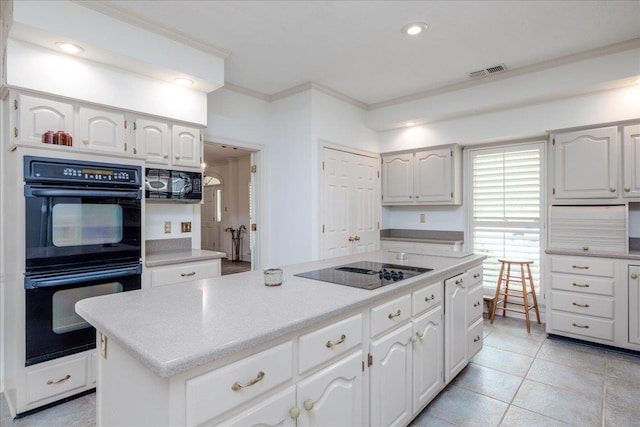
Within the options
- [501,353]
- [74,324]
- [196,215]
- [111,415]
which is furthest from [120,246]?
[501,353]

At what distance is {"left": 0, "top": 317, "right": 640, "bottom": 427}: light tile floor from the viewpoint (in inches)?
82.7

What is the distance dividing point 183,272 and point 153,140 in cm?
116

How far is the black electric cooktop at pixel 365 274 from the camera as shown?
1.83 metres

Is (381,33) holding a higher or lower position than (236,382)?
higher

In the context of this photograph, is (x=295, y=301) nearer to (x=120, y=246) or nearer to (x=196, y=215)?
(x=120, y=246)

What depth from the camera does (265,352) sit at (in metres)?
1.14

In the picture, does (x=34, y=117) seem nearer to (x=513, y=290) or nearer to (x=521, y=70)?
(x=521, y=70)

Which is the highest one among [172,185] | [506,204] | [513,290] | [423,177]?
[423,177]

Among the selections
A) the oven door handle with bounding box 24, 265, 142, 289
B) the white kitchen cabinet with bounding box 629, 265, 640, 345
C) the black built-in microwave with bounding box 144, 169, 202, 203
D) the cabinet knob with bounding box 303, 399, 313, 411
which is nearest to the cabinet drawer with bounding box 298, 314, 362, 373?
the cabinet knob with bounding box 303, 399, 313, 411

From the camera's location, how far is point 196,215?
347 centimetres

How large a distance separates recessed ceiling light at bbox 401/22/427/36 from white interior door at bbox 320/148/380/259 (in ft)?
5.07

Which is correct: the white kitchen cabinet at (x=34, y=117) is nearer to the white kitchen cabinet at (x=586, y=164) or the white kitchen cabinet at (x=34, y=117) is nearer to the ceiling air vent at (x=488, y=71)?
the ceiling air vent at (x=488, y=71)

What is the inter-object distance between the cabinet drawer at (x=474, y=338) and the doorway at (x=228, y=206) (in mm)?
5520

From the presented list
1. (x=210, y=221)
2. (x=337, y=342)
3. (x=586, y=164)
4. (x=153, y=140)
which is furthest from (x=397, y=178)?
(x=210, y=221)
